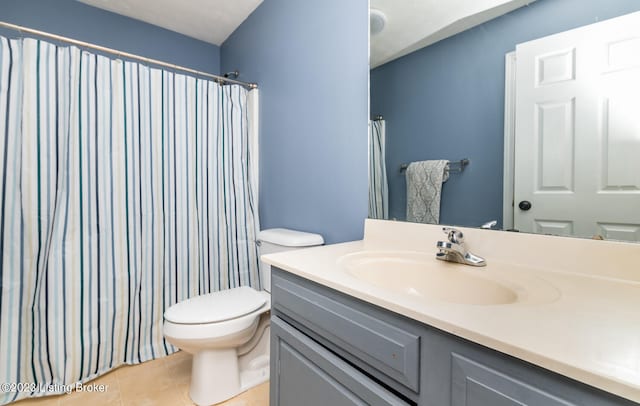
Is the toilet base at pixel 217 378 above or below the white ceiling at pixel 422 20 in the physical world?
below

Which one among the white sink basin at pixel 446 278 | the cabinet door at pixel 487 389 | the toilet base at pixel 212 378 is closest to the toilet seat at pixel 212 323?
the toilet base at pixel 212 378

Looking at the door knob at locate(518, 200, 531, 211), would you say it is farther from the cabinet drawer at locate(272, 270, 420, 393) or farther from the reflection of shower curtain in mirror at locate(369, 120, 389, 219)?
the cabinet drawer at locate(272, 270, 420, 393)

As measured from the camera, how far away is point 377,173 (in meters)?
1.29

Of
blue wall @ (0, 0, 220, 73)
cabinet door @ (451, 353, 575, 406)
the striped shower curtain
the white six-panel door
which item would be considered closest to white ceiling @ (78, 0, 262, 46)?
blue wall @ (0, 0, 220, 73)

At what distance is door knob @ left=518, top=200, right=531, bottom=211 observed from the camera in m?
0.88

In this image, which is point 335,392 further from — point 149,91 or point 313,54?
point 149,91

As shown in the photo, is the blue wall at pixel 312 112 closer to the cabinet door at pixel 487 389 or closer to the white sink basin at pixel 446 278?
the white sink basin at pixel 446 278

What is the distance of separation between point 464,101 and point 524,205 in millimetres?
414

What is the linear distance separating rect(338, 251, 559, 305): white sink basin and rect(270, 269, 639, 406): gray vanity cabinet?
15 cm

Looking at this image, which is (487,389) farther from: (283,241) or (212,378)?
(212,378)

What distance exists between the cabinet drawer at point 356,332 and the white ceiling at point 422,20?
1.02 metres

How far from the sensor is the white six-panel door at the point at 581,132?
72cm

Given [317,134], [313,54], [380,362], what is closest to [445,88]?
[317,134]

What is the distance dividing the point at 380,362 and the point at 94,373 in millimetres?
1726
